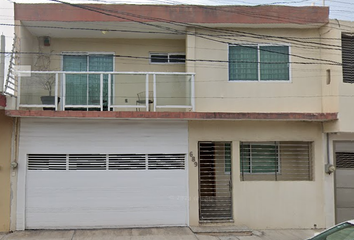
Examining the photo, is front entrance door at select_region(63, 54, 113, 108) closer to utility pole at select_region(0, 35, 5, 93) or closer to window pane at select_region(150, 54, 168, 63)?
utility pole at select_region(0, 35, 5, 93)

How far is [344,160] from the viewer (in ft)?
36.3

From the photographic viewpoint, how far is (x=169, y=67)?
11.6 meters

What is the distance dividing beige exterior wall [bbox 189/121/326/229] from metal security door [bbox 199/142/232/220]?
37cm

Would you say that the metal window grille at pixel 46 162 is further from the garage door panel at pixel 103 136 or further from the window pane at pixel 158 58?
the window pane at pixel 158 58

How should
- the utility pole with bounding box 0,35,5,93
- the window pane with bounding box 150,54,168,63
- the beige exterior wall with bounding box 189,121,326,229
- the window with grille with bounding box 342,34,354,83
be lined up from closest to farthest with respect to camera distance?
the utility pole with bounding box 0,35,5,93
the beige exterior wall with bounding box 189,121,326,229
the window with grille with bounding box 342,34,354,83
the window pane with bounding box 150,54,168,63

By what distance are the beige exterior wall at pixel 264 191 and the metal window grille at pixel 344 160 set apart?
61cm

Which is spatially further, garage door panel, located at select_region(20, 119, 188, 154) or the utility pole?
garage door panel, located at select_region(20, 119, 188, 154)

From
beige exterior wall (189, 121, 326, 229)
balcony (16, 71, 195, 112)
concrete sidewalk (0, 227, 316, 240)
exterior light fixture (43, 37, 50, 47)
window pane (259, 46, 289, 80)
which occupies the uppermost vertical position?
exterior light fixture (43, 37, 50, 47)

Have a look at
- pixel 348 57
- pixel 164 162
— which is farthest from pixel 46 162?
pixel 348 57

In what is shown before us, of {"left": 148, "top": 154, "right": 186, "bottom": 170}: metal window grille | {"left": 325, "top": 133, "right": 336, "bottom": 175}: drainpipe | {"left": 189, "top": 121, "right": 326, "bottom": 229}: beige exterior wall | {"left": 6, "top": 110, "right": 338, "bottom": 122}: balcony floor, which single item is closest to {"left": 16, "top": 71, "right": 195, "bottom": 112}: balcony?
{"left": 6, "top": 110, "right": 338, "bottom": 122}: balcony floor

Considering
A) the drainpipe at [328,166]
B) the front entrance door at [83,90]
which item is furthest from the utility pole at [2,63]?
the drainpipe at [328,166]

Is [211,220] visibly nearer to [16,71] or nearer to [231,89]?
[231,89]

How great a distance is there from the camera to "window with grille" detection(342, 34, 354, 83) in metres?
10.8

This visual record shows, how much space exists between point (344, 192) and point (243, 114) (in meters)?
3.81
